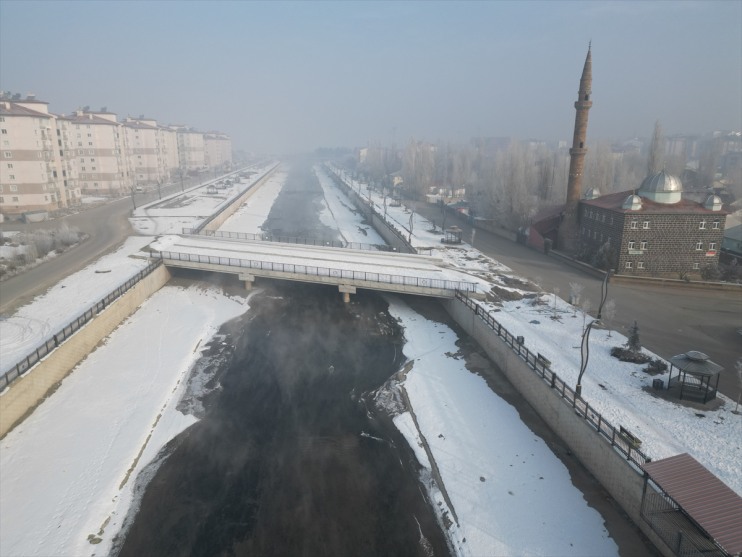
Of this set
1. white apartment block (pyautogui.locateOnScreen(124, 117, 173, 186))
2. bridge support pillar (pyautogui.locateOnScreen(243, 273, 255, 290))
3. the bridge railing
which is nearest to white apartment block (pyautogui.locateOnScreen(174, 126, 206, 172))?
white apartment block (pyautogui.locateOnScreen(124, 117, 173, 186))

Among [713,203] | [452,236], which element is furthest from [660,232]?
[452,236]

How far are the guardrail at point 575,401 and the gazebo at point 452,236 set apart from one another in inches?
966

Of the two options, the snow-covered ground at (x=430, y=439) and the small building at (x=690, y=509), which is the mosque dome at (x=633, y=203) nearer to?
the snow-covered ground at (x=430, y=439)

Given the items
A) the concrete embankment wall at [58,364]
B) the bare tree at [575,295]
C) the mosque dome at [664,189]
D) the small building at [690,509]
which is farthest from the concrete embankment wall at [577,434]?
the concrete embankment wall at [58,364]

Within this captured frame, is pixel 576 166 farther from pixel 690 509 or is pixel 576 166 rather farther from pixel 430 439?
pixel 690 509

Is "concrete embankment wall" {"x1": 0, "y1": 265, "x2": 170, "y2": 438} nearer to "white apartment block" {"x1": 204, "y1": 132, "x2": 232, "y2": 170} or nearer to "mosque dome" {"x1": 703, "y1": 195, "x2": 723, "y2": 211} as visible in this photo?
"mosque dome" {"x1": 703, "y1": 195, "x2": 723, "y2": 211}

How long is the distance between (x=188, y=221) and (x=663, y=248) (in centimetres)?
5132

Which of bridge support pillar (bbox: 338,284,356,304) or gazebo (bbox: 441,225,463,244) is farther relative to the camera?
gazebo (bbox: 441,225,463,244)

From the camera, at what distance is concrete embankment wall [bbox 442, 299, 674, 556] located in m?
14.3

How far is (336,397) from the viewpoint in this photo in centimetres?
2236

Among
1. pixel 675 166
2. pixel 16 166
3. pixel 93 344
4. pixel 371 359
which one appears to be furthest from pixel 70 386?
pixel 675 166

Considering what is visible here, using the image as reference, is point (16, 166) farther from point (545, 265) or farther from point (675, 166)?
point (675, 166)

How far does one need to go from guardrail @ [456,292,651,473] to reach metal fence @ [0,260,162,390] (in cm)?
2184

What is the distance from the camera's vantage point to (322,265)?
129ft
